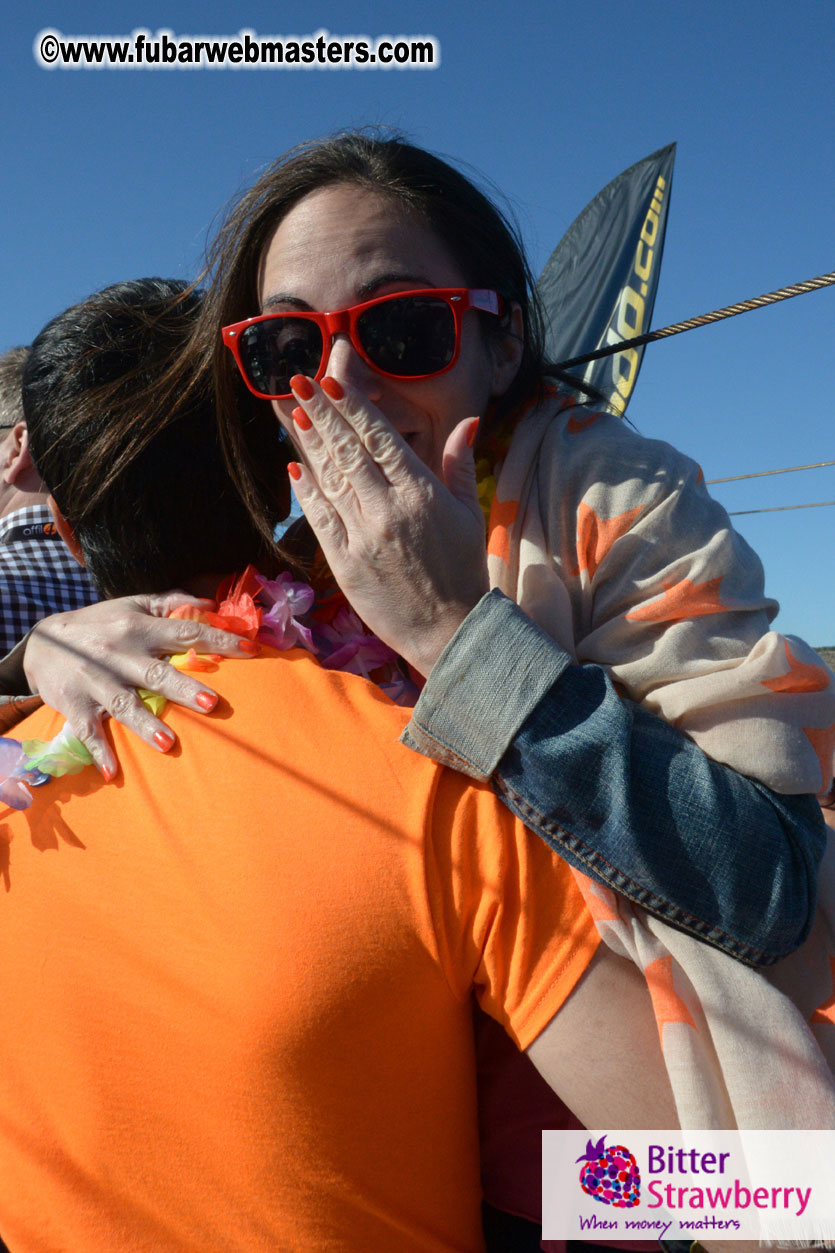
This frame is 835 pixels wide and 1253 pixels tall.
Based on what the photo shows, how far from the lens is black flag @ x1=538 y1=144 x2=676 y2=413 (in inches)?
197

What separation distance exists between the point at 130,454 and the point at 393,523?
0.51 metres

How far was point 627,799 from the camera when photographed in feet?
3.34

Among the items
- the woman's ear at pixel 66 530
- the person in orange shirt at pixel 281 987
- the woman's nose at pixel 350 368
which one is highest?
the woman's nose at pixel 350 368

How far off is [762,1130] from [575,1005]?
0.23 metres

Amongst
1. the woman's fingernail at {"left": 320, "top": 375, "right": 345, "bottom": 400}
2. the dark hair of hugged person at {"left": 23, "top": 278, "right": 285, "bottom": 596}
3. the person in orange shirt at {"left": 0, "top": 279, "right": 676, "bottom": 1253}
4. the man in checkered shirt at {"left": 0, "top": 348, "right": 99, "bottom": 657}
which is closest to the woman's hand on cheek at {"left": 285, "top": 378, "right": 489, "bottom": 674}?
the woman's fingernail at {"left": 320, "top": 375, "right": 345, "bottom": 400}

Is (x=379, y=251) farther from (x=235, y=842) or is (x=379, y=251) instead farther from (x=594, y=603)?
(x=235, y=842)

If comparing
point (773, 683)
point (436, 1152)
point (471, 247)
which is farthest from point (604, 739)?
point (471, 247)

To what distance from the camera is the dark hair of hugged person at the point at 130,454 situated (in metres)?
1.49

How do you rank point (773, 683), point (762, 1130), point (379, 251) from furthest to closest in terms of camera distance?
point (379, 251), point (773, 683), point (762, 1130)

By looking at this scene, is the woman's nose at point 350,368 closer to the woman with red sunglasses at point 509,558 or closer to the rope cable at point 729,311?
the woman with red sunglasses at point 509,558

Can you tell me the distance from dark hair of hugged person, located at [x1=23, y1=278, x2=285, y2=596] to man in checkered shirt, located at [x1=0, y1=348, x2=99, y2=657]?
0.86m

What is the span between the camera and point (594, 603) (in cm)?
131

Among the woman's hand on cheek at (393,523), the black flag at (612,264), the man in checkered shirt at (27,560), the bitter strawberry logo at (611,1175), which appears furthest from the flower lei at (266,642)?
the black flag at (612,264)

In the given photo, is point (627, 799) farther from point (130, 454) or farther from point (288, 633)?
point (130, 454)
